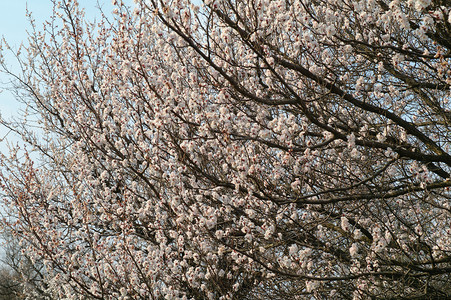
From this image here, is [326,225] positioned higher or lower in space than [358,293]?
higher

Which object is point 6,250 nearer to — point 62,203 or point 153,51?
point 62,203

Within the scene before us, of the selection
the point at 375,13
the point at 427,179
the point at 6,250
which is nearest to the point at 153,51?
the point at 375,13

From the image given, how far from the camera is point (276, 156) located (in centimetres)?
651

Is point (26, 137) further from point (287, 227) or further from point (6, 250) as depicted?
point (6, 250)

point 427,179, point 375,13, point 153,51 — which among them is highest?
point 153,51

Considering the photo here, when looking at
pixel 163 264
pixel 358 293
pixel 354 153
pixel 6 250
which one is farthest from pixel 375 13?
pixel 6 250

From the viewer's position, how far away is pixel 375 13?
530 centimetres

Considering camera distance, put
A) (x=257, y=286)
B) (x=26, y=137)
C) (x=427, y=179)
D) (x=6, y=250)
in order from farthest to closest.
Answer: (x=6, y=250)
(x=26, y=137)
(x=257, y=286)
(x=427, y=179)

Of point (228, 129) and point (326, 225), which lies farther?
point (326, 225)

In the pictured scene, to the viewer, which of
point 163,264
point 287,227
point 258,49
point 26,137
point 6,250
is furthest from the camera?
point 6,250

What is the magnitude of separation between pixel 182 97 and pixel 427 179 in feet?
11.1

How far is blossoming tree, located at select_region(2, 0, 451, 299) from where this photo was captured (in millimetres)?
4609

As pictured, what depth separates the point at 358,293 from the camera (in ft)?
16.9

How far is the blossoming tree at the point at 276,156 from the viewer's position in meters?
4.61
